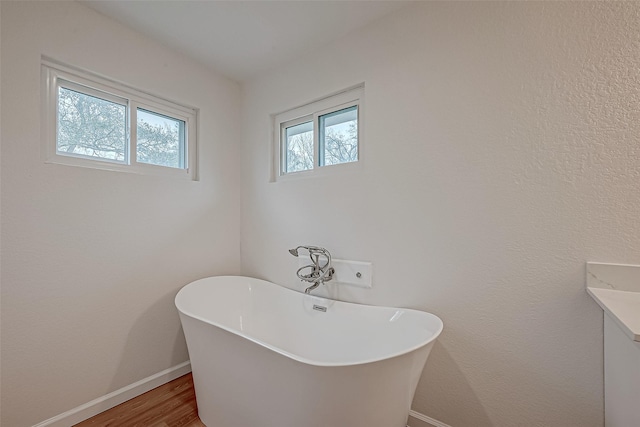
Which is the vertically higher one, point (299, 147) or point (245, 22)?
point (245, 22)

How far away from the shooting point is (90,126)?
163cm

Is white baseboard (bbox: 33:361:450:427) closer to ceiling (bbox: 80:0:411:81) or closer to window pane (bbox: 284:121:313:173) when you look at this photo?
window pane (bbox: 284:121:313:173)

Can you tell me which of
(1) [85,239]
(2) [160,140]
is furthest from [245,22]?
(1) [85,239]

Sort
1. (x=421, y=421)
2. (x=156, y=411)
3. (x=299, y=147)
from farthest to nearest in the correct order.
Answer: (x=299, y=147), (x=156, y=411), (x=421, y=421)

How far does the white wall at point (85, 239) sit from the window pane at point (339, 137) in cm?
103

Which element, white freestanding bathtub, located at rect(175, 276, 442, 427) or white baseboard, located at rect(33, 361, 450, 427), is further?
white baseboard, located at rect(33, 361, 450, 427)

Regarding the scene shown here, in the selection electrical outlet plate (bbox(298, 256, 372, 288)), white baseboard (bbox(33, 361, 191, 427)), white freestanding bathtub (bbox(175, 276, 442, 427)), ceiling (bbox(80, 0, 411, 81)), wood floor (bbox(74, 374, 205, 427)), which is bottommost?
wood floor (bbox(74, 374, 205, 427))

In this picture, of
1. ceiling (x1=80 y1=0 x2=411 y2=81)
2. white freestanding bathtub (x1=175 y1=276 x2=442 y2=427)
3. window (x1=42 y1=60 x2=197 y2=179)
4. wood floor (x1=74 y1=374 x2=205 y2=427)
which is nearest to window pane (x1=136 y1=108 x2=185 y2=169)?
window (x1=42 y1=60 x2=197 y2=179)

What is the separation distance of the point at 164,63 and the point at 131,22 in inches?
10.9

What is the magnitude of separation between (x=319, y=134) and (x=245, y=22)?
34.1 inches

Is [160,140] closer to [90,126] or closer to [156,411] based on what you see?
[90,126]

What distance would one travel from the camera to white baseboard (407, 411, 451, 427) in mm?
1398

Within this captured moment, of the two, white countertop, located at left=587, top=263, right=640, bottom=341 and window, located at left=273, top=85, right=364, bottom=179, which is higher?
window, located at left=273, top=85, right=364, bottom=179

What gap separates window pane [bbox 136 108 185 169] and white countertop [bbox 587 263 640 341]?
259 centimetres
